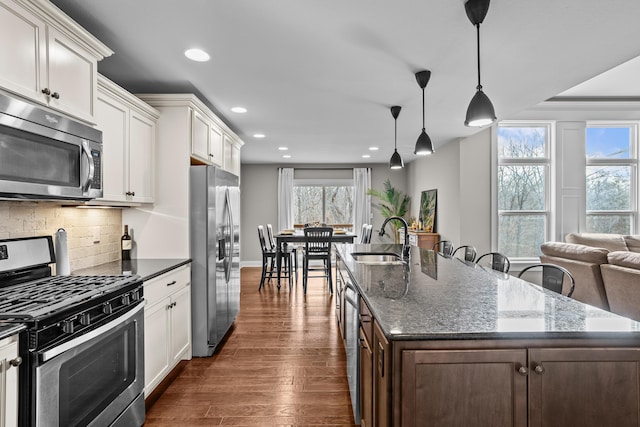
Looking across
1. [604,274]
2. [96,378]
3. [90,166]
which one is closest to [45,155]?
[90,166]

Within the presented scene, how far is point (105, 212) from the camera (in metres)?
2.85

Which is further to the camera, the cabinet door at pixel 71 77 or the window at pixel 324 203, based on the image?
the window at pixel 324 203

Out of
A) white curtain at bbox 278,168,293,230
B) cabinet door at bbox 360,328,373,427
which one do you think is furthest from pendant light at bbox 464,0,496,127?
white curtain at bbox 278,168,293,230

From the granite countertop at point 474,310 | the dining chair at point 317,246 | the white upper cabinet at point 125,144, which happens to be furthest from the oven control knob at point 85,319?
the dining chair at point 317,246

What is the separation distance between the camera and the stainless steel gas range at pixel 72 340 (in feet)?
4.29

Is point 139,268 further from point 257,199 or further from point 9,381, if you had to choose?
point 257,199

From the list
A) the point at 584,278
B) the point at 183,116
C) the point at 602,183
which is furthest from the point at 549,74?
the point at 602,183

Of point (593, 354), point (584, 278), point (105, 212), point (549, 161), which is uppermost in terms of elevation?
point (549, 161)

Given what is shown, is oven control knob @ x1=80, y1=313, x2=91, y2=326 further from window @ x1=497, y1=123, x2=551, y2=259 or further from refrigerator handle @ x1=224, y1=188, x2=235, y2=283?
window @ x1=497, y1=123, x2=551, y2=259

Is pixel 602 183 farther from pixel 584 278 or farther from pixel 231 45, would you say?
→ pixel 231 45

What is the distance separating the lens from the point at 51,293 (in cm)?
163

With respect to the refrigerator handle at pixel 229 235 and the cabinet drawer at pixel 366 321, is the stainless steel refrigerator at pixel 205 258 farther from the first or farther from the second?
the cabinet drawer at pixel 366 321

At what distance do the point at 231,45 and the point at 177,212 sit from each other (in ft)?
4.82

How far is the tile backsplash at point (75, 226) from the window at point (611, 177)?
6.85m
